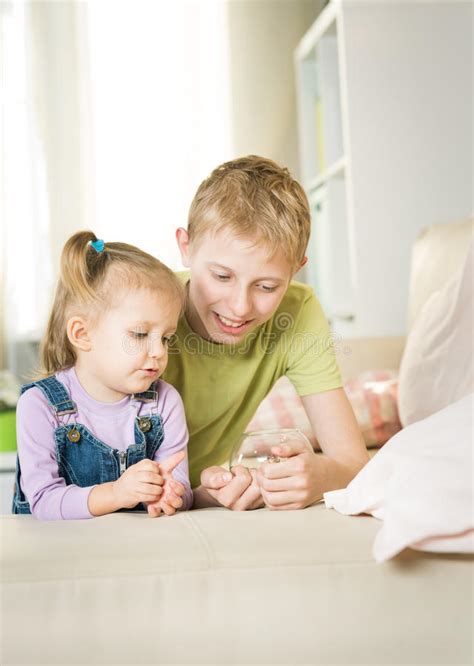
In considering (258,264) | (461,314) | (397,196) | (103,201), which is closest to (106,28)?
(103,201)

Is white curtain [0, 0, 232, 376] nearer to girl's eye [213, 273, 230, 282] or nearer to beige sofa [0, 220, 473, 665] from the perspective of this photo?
girl's eye [213, 273, 230, 282]

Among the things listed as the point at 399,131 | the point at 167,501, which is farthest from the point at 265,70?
the point at 167,501

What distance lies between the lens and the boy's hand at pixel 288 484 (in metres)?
1.01

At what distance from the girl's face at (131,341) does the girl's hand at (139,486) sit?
171mm

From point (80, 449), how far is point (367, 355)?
49.2 inches

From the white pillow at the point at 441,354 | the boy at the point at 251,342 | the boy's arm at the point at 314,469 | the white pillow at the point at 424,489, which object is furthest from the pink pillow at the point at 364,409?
the white pillow at the point at 424,489

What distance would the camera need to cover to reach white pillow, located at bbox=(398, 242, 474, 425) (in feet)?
5.46

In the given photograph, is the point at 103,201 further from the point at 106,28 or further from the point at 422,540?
the point at 422,540

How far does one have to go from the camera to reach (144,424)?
116 centimetres

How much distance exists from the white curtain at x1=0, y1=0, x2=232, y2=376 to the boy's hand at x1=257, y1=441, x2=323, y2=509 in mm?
2526

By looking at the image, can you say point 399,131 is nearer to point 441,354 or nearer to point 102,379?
point 441,354

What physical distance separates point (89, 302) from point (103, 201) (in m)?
2.42

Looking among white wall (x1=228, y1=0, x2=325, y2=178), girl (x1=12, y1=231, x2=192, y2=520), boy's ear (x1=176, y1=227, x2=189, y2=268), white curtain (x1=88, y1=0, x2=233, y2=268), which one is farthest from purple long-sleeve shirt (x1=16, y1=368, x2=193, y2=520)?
white wall (x1=228, y1=0, x2=325, y2=178)

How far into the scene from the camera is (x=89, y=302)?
116 cm
